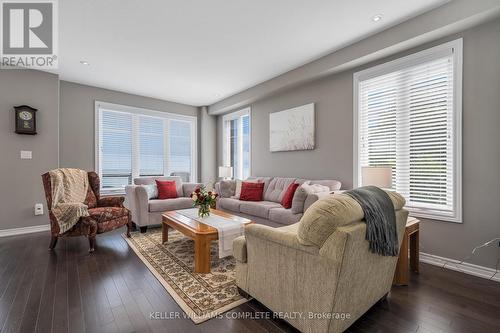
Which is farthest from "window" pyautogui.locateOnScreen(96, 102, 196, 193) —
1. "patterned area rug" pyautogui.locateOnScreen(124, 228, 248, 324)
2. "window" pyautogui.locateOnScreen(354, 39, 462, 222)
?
"window" pyautogui.locateOnScreen(354, 39, 462, 222)

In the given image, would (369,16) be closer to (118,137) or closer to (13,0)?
(13,0)

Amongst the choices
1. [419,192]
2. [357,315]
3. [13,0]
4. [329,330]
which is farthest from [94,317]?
[419,192]

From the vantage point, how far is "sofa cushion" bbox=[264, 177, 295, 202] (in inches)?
166

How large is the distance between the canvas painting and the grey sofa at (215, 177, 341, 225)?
649mm

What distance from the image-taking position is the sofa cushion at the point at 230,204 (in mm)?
4277

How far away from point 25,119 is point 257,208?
13.5 ft

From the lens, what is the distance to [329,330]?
1377mm

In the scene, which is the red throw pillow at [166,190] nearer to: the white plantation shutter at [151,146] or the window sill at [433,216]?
the white plantation shutter at [151,146]

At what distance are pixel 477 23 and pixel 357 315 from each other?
9.98 ft

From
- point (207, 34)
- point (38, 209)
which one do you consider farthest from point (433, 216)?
point (38, 209)

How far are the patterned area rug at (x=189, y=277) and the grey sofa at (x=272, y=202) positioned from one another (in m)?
0.90

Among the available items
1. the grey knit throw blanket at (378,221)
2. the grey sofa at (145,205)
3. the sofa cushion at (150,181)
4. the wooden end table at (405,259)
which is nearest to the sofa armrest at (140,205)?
the grey sofa at (145,205)

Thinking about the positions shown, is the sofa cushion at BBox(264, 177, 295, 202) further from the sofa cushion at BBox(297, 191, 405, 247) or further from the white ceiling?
the sofa cushion at BBox(297, 191, 405, 247)

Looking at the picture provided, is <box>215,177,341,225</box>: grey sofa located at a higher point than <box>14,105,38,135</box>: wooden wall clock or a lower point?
lower
